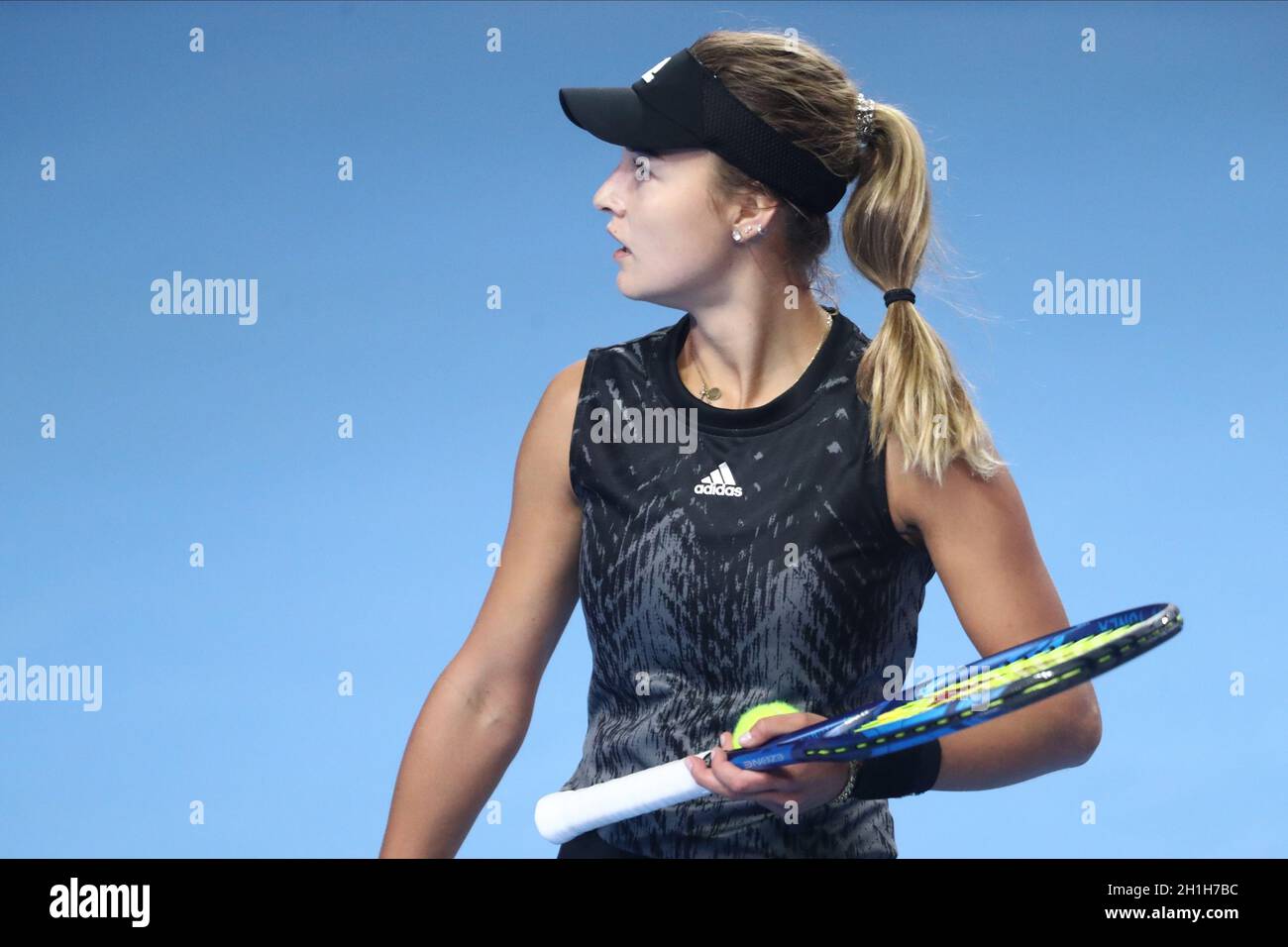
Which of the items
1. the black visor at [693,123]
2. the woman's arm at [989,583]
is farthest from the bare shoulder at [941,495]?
the black visor at [693,123]

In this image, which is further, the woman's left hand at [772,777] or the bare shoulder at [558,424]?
the bare shoulder at [558,424]

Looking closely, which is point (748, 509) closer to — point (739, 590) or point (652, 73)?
point (739, 590)

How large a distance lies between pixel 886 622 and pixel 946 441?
21 cm

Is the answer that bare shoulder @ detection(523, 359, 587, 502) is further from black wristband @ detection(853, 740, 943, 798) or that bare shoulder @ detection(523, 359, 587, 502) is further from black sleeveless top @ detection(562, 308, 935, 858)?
black wristband @ detection(853, 740, 943, 798)

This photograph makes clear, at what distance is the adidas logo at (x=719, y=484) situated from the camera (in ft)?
6.06

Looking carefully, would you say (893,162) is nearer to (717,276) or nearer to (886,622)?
(717,276)

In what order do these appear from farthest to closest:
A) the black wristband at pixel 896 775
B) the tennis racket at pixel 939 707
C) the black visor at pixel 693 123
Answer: the black visor at pixel 693 123 → the black wristband at pixel 896 775 → the tennis racket at pixel 939 707

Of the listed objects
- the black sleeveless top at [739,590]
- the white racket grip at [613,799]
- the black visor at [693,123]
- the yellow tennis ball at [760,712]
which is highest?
the black visor at [693,123]

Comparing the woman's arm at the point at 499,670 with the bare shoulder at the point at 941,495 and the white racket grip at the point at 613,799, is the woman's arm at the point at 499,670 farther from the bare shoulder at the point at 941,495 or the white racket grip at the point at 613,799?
the bare shoulder at the point at 941,495

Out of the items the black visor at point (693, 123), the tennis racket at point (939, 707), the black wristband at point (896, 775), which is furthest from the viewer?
the black visor at point (693, 123)

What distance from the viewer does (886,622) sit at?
183cm

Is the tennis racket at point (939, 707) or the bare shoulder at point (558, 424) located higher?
the bare shoulder at point (558, 424)

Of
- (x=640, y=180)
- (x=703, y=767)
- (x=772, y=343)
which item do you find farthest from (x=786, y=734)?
(x=640, y=180)

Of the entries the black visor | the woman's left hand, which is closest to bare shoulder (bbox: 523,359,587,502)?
the black visor
